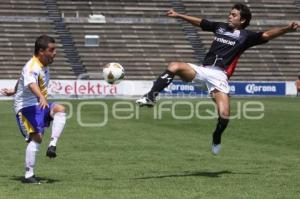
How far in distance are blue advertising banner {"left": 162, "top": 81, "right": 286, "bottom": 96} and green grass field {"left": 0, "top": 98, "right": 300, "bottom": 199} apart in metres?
23.9

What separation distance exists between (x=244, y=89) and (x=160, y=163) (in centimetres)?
3700

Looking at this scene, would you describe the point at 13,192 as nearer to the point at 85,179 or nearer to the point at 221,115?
the point at 85,179

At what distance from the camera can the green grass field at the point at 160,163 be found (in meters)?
9.44

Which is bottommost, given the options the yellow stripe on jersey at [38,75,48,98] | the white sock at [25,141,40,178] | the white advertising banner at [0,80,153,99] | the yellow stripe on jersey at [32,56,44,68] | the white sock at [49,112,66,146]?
the white sock at [25,141,40,178]

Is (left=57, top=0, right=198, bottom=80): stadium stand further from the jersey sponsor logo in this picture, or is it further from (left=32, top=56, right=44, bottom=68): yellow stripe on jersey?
(left=32, top=56, right=44, bottom=68): yellow stripe on jersey

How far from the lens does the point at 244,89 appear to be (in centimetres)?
4947

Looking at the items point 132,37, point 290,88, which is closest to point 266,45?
point 290,88

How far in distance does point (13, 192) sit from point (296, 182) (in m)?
4.14

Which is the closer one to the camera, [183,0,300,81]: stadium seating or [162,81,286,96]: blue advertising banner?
[162,81,286,96]: blue advertising banner

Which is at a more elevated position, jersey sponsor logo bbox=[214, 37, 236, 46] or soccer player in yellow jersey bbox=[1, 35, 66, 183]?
jersey sponsor logo bbox=[214, 37, 236, 46]

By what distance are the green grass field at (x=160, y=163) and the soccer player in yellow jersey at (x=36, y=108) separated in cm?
55

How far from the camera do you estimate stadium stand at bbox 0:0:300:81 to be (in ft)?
170

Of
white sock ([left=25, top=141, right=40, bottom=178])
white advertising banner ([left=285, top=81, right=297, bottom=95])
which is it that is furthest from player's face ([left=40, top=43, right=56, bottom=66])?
white advertising banner ([left=285, top=81, right=297, bottom=95])

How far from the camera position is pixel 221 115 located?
39.1 ft
